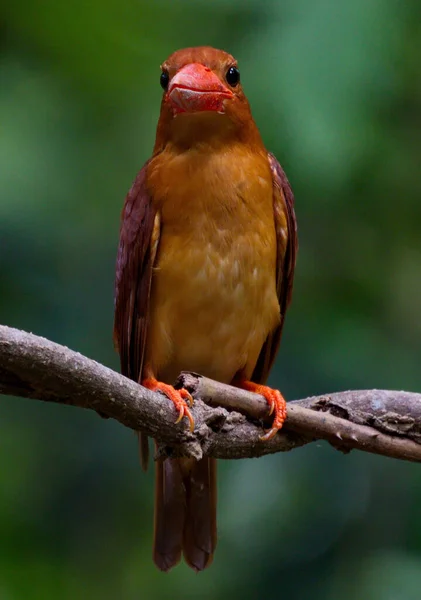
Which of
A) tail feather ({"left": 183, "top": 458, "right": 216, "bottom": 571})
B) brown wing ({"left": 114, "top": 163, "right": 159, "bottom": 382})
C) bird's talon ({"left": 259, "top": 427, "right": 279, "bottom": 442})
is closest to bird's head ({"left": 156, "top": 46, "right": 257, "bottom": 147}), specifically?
brown wing ({"left": 114, "top": 163, "right": 159, "bottom": 382})

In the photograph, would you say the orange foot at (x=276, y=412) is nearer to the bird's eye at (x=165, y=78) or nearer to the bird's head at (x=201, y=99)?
the bird's head at (x=201, y=99)

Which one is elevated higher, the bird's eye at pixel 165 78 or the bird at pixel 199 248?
the bird's eye at pixel 165 78

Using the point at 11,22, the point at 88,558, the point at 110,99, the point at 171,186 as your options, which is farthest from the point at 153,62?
the point at 88,558

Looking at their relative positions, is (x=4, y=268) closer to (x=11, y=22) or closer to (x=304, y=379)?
(x=11, y=22)

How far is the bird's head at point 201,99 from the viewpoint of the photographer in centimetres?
212

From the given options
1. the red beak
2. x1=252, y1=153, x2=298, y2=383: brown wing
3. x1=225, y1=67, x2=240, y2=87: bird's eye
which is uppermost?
x1=225, y1=67, x2=240, y2=87: bird's eye

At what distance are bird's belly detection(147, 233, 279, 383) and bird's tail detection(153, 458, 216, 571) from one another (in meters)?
0.28

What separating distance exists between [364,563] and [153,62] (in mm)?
1564

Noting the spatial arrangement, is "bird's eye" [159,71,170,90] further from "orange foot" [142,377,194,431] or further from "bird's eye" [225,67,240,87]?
"orange foot" [142,377,194,431]

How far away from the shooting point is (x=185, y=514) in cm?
251

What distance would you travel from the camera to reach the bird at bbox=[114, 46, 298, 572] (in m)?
2.28

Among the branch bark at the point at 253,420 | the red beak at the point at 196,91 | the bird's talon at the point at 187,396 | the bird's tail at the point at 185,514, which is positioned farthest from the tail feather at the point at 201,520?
the red beak at the point at 196,91

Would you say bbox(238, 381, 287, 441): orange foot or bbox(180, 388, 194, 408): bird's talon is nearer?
bbox(180, 388, 194, 408): bird's talon

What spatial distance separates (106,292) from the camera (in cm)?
281
